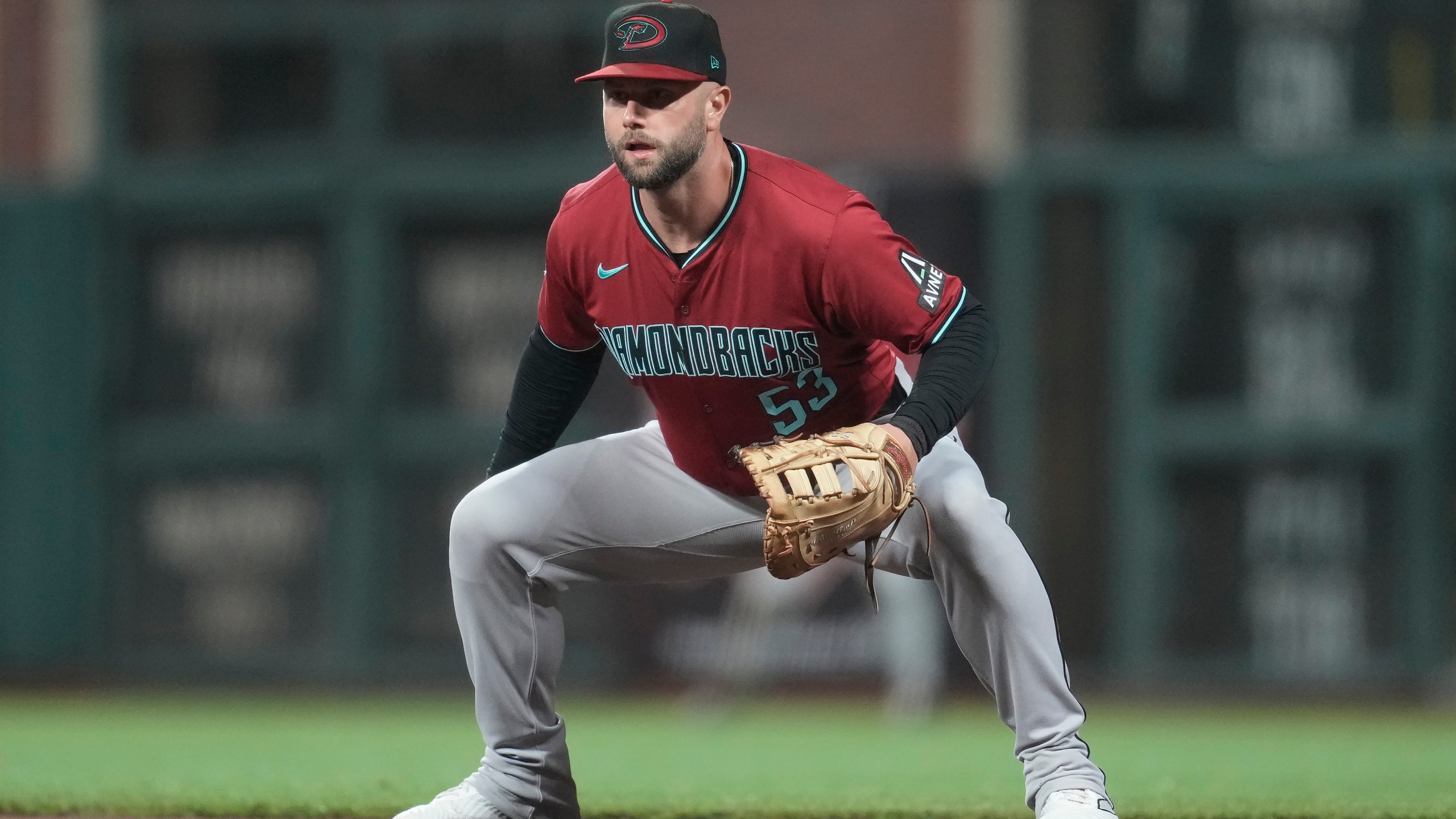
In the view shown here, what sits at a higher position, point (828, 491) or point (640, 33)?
point (640, 33)

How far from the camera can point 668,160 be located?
2.90m

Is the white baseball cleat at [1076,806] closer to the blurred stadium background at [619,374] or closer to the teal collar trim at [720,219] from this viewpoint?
the teal collar trim at [720,219]

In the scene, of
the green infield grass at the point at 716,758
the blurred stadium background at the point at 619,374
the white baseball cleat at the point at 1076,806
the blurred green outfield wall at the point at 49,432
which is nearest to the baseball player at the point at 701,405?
the white baseball cleat at the point at 1076,806

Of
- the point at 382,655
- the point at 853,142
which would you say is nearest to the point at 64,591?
the point at 382,655

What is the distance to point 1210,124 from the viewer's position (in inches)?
286

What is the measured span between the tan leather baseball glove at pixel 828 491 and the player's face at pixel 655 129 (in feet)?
1.62

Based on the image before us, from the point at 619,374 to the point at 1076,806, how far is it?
4.81 metres

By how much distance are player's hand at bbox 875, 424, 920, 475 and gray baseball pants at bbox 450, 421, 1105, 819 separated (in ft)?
0.47

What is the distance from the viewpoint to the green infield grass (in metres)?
A: 3.80

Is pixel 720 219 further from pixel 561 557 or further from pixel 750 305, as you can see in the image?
pixel 561 557

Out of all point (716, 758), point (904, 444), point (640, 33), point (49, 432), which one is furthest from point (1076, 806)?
point (49, 432)

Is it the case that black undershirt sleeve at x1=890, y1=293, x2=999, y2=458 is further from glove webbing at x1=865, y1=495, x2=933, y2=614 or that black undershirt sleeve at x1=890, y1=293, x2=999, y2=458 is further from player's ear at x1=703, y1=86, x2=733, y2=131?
player's ear at x1=703, y1=86, x2=733, y2=131

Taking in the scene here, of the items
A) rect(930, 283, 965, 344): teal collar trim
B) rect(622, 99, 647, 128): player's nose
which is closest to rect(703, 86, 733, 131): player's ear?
rect(622, 99, 647, 128): player's nose

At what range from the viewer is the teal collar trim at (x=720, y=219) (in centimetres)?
298
